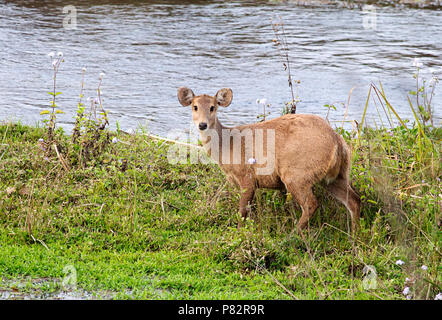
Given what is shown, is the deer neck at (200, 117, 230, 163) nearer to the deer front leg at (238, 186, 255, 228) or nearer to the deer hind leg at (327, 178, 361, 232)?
the deer front leg at (238, 186, 255, 228)

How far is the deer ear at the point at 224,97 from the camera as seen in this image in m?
5.99

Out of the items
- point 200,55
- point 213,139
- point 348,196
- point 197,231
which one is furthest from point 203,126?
point 200,55

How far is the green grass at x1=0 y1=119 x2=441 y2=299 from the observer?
4.74 metres

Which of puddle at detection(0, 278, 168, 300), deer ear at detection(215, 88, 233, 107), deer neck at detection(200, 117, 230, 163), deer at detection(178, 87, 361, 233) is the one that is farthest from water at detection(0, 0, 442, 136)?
puddle at detection(0, 278, 168, 300)

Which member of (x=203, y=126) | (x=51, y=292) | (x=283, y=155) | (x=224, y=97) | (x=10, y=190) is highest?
(x=224, y=97)

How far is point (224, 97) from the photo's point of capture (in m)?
6.05

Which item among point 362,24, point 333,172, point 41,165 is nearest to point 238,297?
point 333,172

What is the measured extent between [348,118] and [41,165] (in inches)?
160

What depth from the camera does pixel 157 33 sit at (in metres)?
13.0

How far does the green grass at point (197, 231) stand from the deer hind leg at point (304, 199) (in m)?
0.12

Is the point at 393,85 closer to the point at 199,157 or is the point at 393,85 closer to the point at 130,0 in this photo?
the point at 199,157

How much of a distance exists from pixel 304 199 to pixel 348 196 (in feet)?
1.66

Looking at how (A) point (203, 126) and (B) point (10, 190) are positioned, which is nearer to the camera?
(A) point (203, 126)

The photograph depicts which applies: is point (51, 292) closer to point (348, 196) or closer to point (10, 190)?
point (10, 190)
